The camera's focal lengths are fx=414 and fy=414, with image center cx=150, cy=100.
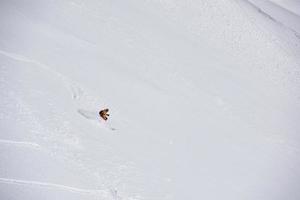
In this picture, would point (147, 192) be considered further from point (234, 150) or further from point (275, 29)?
point (275, 29)

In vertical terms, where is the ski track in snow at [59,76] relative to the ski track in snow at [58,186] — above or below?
above

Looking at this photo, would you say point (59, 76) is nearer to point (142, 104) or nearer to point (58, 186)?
point (142, 104)

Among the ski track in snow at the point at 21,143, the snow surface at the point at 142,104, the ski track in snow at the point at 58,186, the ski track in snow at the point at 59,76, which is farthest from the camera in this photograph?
the ski track in snow at the point at 59,76

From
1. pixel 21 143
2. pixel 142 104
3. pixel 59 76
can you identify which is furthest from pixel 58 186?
pixel 142 104

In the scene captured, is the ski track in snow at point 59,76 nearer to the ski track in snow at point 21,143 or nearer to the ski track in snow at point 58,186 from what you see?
the ski track in snow at point 21,143

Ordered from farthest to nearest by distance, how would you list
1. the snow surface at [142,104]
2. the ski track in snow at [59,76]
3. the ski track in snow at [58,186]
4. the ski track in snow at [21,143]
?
the ski track in snow at [59,76] < the snow surface at [142,104] < the ski track in snow at [21,143] < the ski track in snow at [58,186]

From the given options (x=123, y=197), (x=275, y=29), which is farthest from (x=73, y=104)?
(x=275, y=29)

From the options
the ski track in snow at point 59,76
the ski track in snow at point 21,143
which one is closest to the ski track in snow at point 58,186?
the ski track in snow at point 21,143

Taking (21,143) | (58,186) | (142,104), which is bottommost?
(58,186)

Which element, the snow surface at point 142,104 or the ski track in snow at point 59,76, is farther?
the ski track in snow at point 59,76

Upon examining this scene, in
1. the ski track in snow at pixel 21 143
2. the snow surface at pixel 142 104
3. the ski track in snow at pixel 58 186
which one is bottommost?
the ski track in snow at pixel 58 186
